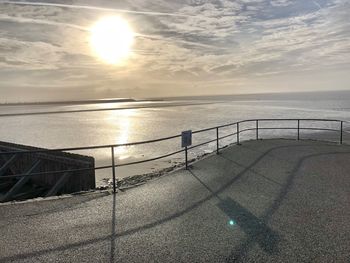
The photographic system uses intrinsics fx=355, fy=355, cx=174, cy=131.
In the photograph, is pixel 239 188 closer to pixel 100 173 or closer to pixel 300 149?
pixel 300 149

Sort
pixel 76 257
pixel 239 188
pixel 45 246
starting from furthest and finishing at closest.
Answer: pixel 239 188, pixel 45 246, pixel 76 257

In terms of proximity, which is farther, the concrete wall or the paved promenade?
the concrete wall

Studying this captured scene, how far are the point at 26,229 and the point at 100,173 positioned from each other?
12790 millimetres

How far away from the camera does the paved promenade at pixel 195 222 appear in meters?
4.66

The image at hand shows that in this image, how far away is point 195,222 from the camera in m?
5.82

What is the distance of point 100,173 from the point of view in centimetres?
1817

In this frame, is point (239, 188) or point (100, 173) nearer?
point (239, 188)

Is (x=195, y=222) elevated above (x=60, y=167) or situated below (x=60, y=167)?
above

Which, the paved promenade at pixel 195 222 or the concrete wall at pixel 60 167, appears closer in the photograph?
the paved promenade at pixel 195 222

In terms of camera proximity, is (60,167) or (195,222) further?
(60,167)

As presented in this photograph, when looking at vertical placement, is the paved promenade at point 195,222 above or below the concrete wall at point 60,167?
above

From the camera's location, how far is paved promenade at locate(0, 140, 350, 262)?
183 inches

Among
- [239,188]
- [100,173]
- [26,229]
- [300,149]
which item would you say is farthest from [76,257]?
[100,173]

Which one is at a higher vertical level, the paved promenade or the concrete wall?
the paved promenade
